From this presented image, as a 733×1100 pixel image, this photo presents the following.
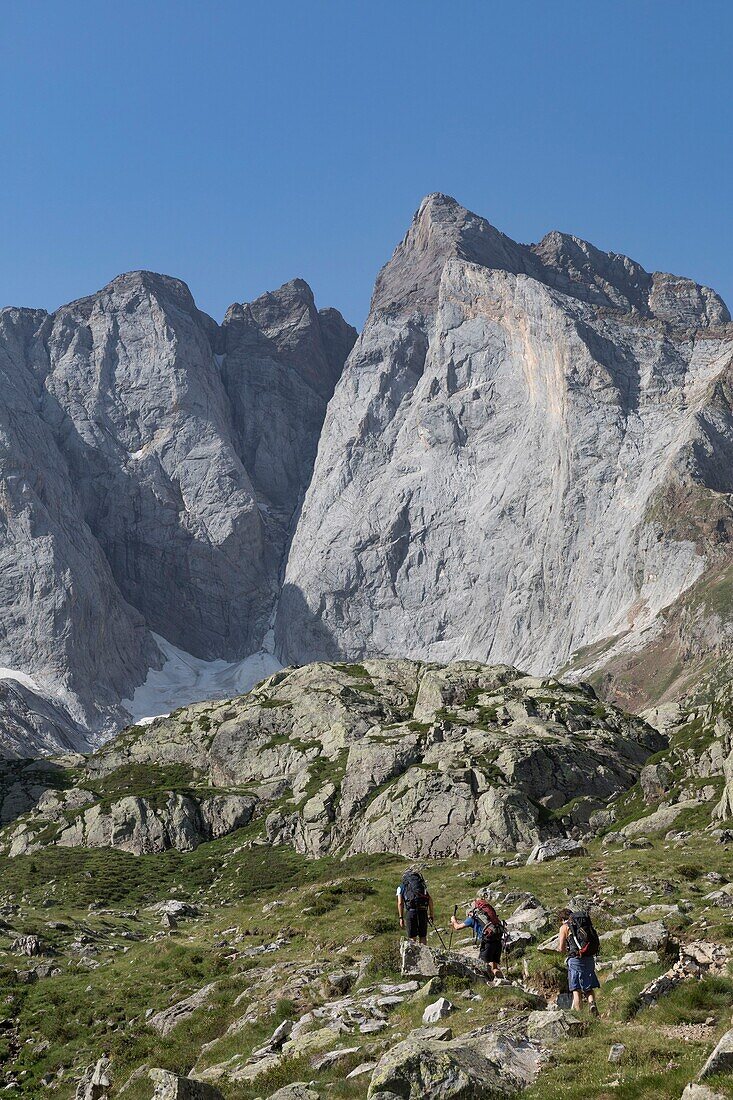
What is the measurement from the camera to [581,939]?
23.3 m

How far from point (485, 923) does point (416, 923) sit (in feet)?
11.1

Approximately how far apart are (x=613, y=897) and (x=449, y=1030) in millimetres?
18674

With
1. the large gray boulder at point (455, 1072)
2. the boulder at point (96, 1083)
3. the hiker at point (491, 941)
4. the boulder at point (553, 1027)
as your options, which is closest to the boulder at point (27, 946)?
the boulder at point (96, 1083)

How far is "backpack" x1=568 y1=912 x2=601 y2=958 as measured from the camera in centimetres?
2317

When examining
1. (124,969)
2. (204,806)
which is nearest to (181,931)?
(124,969)

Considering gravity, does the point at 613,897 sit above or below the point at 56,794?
below

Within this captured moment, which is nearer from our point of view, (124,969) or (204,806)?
(124,969)

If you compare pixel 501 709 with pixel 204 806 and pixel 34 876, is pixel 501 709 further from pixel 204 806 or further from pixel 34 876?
pixel 34 876

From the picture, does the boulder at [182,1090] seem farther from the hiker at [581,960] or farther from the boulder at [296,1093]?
the hiker at [581,960]

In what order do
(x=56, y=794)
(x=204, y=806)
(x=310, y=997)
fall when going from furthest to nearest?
1. (x=56, y=794)
2. (x=204, y=806)
3. (x=310, y=997)

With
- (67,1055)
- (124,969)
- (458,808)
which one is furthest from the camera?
(458,808)

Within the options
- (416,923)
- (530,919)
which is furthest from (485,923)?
(530,919)

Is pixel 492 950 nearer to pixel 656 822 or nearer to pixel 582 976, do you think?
pixel 582 976

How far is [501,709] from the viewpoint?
107 metres
